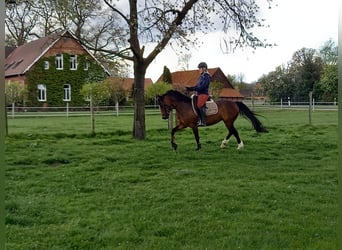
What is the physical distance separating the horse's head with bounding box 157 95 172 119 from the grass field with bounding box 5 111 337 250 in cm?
74

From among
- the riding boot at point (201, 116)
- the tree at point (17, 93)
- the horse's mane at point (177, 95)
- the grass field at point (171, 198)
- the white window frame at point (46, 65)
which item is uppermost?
the white window frame at point (46, 65)

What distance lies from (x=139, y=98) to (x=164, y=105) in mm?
2870

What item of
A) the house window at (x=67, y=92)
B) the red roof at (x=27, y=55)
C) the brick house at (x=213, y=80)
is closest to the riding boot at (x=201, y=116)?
the brick house at (x=213, y=80)

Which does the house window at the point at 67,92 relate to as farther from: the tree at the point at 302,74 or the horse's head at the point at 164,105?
the horse's head at the point at 164,105

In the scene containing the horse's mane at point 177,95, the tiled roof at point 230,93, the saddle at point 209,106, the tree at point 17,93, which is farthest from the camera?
the tree at point 17,93

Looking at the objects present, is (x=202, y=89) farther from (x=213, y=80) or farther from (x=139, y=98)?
(x=139, y=98)

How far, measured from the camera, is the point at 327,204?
14.1 feet

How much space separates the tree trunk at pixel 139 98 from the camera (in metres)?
10.5

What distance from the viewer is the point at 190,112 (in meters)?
8.31

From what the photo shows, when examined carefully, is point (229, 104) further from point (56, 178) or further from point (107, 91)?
point (107, 91)

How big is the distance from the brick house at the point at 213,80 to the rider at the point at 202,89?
18 cm

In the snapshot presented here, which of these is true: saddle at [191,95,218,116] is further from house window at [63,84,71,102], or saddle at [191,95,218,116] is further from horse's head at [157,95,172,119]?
house window at [63,84,71,102]

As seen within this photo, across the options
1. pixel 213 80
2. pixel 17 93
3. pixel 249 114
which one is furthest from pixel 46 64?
pixel 213 80

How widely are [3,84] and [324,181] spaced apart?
4963 millimetres
